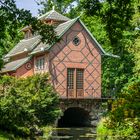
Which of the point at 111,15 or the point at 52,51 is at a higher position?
the point at 52,51

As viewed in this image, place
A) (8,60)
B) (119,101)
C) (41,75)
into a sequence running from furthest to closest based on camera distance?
(8,60) → (41,75) → (119,101)

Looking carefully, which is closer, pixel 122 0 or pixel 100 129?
pixel 122 0

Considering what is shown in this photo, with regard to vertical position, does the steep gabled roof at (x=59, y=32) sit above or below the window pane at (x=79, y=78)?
above

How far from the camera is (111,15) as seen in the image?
747 cm

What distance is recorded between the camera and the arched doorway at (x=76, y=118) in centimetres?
4034

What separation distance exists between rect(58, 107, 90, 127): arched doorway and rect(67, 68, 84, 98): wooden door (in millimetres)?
1856

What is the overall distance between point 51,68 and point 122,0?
31.7 meters

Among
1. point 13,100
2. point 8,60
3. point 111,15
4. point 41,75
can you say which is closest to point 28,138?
point 13,100

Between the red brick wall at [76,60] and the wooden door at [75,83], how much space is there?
371 mm

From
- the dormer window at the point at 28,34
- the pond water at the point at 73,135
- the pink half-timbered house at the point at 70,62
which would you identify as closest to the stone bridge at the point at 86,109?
the pink half-timbered house at the point at 70,62

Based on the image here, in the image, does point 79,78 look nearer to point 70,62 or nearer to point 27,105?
point 70,62

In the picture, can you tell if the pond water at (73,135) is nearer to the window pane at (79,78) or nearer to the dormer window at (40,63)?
the window pane at (79,78)

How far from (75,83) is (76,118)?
5.17 meters

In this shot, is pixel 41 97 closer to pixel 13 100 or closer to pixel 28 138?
pixel 13 100
